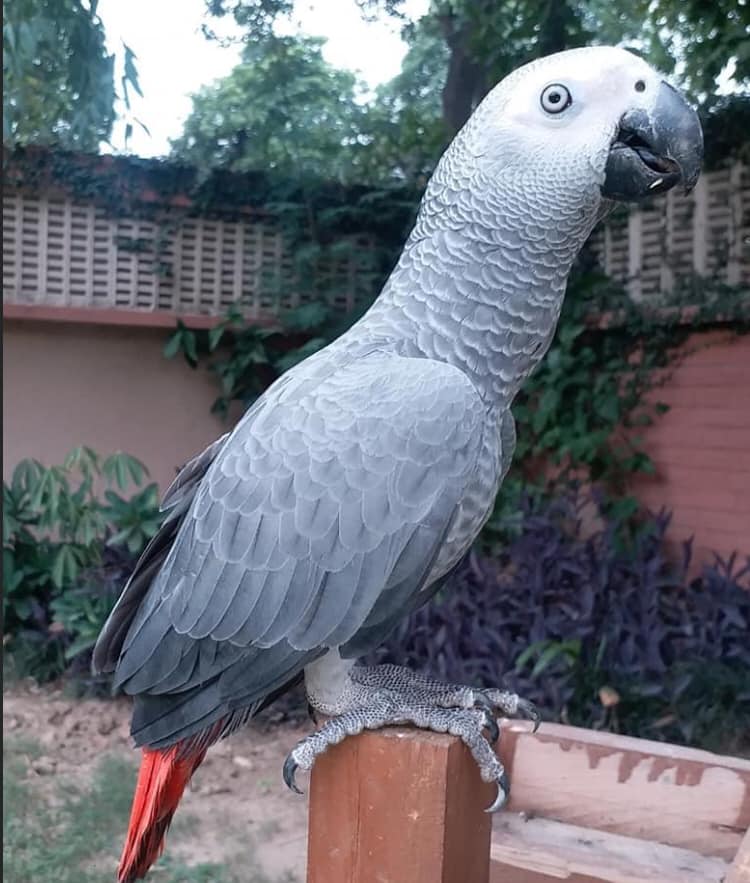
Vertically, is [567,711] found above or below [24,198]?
below

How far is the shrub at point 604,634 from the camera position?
1.92m

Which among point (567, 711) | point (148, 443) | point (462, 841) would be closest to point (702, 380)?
point (567, 711)

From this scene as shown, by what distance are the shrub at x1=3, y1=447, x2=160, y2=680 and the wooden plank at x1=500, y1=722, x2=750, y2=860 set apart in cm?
140

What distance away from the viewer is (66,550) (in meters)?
2.38

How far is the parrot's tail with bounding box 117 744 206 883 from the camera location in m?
A: 0.78

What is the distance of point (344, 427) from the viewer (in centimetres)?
76

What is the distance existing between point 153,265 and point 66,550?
933mm

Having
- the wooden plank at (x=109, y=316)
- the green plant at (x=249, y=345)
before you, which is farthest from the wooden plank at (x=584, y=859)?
the wooden plank at (x=109, y=316)

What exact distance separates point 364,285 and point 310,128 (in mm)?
551

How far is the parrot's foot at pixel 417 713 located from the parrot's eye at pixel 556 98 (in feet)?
1.84

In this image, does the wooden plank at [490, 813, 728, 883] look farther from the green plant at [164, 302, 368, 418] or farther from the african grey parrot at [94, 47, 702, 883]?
the green plant at [164, 302, 368, 418]

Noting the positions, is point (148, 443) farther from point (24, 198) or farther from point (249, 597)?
point (249, 597)

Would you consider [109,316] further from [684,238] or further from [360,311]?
[684,238]

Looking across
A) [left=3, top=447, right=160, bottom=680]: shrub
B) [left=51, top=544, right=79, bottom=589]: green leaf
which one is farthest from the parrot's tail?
[left=51, top=544, right=79, bottom=589]: green leaf
